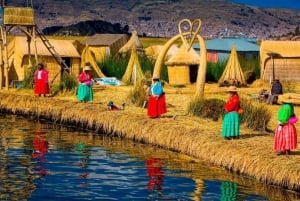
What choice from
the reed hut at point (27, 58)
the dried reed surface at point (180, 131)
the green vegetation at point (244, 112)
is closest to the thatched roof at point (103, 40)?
the reed hut at point (27, 58)

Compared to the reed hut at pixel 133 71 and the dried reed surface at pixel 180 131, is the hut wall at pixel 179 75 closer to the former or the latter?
the reed hut at pixel 133 71

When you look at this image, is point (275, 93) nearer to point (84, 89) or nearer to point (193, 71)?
point (84, 89)

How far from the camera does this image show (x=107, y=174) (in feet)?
49.5

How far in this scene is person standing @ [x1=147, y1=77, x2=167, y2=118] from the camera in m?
20.1

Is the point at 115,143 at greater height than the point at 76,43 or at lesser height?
lesser

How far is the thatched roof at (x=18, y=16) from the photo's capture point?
101ft

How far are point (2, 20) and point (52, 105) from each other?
28.6 ft

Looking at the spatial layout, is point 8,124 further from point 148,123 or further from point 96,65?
point 96,65

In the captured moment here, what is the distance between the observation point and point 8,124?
22.4 m

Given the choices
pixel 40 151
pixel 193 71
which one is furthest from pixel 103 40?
pixel 40 151

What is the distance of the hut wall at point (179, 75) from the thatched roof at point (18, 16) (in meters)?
6.85

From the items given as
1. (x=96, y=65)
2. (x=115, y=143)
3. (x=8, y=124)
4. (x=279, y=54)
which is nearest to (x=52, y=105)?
(x=8, y=124)

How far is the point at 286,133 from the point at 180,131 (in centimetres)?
351

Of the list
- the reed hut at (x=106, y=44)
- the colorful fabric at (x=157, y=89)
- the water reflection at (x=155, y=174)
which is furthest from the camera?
the reed hut at (x=106, y=44)
